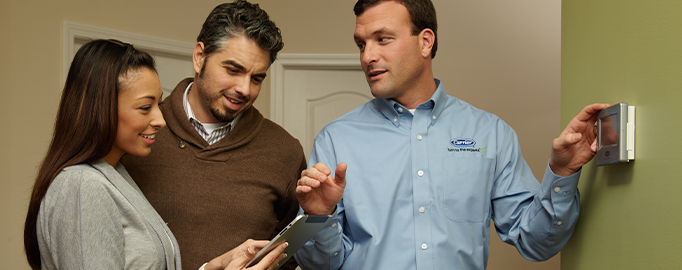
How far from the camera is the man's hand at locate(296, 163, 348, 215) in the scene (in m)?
1.29

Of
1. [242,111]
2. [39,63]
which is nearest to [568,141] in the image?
[242,111]

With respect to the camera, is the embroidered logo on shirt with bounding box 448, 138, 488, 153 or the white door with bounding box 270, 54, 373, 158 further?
the white door with bounding box 270, 54, 373, 158

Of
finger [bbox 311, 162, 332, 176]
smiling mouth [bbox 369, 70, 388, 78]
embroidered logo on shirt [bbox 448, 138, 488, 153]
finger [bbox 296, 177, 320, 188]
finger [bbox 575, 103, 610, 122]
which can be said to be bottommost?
finger [bbox 296, 177, 320, 188]

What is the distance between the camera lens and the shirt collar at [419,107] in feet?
5.33

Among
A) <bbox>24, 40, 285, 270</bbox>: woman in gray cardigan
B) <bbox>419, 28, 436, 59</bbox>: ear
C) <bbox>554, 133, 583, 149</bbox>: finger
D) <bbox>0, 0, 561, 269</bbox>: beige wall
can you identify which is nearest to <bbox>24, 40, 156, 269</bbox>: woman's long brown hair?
<bbox>24, 40, 285, 270</bbox>: woman in gray cardigan

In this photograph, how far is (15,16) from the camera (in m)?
2.63

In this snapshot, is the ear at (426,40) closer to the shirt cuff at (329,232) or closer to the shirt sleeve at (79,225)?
the shirt cuff at (329,232)

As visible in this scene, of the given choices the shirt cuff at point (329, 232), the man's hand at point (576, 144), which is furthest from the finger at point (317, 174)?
the man's hand at point (576, 144)

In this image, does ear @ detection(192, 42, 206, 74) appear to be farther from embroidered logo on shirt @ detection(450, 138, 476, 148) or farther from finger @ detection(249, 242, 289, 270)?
embroidered logo on shirt @ detection(450, 138, 476, 148)

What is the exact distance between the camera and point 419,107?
161 centimetres

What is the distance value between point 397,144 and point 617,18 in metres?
0.70

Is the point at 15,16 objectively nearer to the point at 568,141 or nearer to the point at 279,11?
the point at 279,11

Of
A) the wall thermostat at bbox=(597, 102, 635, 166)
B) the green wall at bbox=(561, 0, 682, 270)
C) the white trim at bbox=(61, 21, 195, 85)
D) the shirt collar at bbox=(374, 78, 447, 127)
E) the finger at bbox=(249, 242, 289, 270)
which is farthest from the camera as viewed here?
the white trim at bbox=(61, 21, 195, 85)

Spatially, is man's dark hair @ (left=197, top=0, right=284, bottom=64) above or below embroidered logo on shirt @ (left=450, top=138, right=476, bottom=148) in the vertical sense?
above
